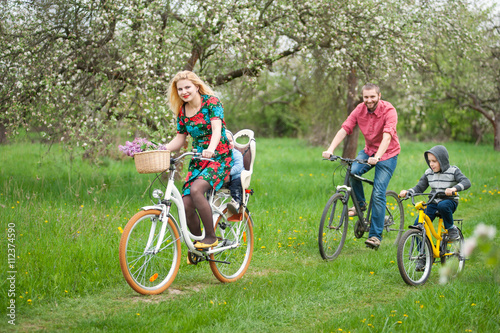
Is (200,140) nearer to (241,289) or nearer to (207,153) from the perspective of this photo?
(207,153)

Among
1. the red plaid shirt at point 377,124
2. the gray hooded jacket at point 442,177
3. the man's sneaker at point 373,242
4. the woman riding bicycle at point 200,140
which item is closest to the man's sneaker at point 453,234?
the gray hooded jacket at point 442,177

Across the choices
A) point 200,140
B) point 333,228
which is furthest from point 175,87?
point 333,228

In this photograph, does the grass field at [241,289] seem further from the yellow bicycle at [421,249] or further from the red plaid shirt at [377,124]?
the red plaid shirt at [377,124]

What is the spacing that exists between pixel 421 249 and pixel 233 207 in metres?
1.97

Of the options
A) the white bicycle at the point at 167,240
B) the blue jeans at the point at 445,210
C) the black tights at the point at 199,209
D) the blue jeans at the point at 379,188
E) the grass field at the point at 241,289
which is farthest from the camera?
the blue jeans at the point at 379,188

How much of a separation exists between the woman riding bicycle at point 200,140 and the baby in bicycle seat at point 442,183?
1995 mm

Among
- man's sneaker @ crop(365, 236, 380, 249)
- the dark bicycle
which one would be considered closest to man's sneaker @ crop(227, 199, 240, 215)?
the dark bicycle

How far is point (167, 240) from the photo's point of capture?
4.58m

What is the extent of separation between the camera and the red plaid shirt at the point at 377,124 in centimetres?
623

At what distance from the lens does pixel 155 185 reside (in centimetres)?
973

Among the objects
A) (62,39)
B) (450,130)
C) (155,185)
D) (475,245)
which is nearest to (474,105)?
(450,130)

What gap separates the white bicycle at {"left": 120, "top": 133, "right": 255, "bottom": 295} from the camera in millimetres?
4277

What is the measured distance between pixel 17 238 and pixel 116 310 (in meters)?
2.03

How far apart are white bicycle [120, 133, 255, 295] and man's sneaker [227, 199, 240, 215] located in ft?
0.21
